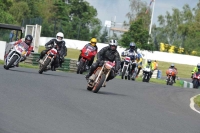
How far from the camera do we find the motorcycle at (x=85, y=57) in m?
30.0

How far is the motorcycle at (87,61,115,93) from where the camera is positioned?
59.1ft

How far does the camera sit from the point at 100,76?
18.2 m

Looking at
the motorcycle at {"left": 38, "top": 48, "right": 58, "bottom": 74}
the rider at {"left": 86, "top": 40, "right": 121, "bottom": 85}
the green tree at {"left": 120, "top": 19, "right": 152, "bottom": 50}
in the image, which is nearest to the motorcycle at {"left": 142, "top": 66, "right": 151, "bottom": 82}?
the motorcycle at {"left": 38, "top": 48, "right": 58, "bottom": 74}

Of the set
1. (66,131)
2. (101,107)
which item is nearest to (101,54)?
(101,107)

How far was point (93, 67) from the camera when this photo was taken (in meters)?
18.7

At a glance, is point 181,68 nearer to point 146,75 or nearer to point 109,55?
point 146,75

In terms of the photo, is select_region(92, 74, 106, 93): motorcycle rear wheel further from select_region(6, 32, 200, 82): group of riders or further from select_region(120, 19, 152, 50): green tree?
select_region(120, 19, 152, 50): green tree

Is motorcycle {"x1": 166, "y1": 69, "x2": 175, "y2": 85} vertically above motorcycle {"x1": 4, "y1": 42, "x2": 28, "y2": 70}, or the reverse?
motorcycle {"x1": 4, "y1": 42, "x2": 28, "y2": 70}

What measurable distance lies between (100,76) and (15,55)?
20.7 ft

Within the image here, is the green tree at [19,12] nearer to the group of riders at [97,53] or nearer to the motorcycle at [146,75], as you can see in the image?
the group of riders at [97,53]

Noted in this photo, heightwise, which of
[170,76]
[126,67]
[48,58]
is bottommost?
[170,76]

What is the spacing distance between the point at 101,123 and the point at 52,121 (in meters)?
1.00

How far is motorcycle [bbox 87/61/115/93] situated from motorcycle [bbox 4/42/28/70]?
5876mm

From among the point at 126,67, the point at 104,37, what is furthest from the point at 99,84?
the point at 104,37
